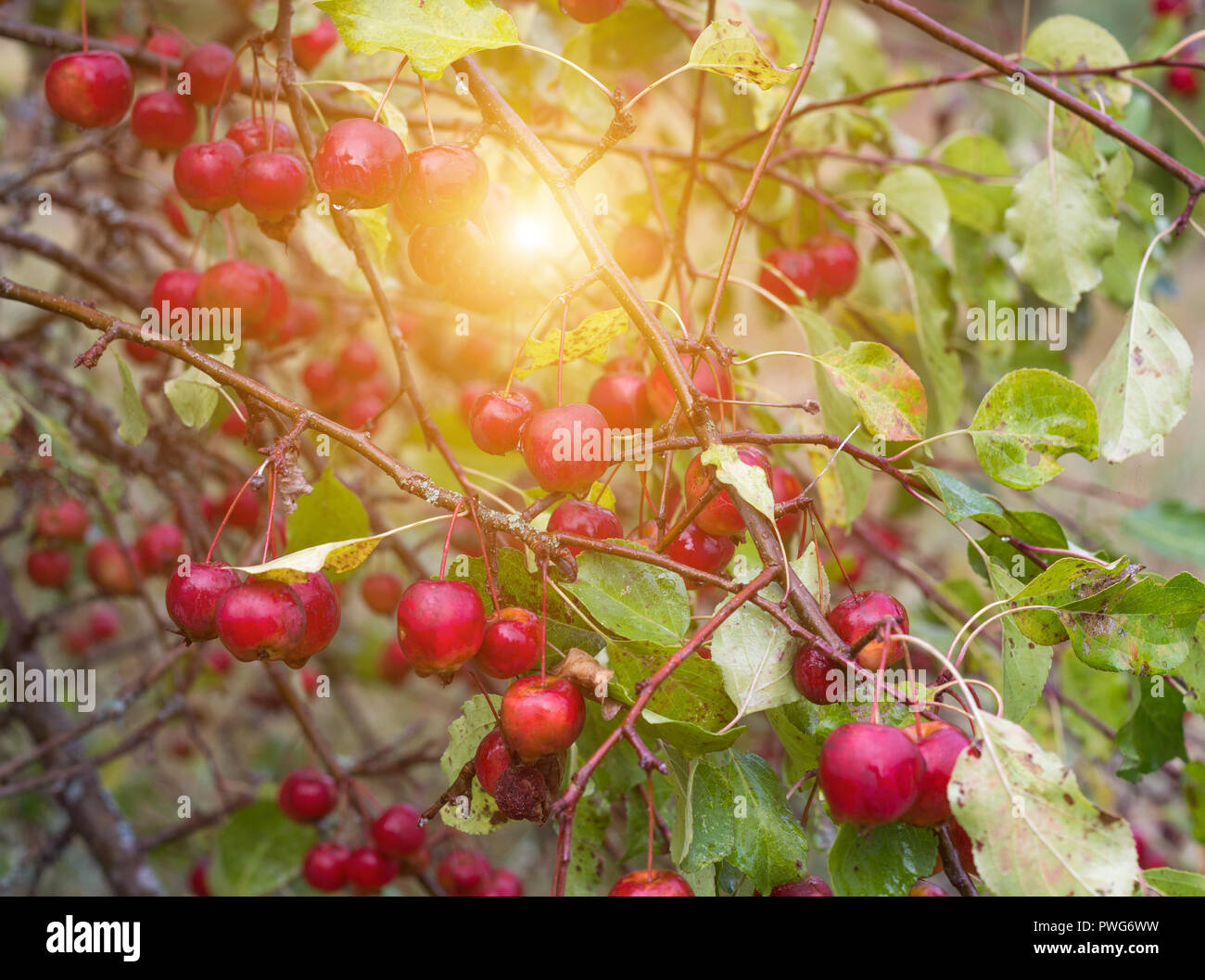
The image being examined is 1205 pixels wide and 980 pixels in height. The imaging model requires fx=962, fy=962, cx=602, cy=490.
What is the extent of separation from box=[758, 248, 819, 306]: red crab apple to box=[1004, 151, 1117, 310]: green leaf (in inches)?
9.4

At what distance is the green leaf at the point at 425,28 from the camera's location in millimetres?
749

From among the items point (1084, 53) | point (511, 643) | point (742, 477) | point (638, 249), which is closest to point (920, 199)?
point (1084, 53)

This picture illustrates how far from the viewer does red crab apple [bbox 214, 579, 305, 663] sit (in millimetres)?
662

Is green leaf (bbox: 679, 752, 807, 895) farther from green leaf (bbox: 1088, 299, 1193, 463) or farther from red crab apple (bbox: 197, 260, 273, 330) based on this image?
red crab apple (bbox: 197, 260, 273, 330)

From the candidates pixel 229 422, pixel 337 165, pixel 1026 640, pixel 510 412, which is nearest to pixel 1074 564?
pixel 1026 640

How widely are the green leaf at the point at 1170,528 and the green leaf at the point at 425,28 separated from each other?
1536 millimetres

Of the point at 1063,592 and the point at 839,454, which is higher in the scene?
the point at 839,454

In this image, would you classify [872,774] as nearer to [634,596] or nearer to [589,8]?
[634,596]

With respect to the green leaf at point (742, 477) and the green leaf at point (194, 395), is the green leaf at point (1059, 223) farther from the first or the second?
the green leaf at point (194, 395)

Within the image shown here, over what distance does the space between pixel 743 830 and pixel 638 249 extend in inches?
30.3

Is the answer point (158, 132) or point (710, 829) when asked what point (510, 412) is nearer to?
point (710, 829)

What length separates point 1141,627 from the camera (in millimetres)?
715

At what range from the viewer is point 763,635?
0.68m
